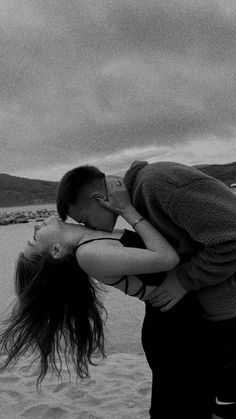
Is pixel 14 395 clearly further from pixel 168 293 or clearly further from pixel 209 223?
pixel 209 223

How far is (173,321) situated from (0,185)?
303ft

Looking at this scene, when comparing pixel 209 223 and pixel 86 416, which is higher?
pixel 209 223

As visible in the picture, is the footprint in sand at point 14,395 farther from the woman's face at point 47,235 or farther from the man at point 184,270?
the woman's face at point 47,235

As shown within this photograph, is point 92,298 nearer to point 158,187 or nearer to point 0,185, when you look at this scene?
point 158,187

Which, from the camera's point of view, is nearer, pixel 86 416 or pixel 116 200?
pixel 116 200

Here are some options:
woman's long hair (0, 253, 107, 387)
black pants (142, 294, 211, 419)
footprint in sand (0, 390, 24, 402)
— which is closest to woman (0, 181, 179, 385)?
woman's long hair (0, 253, 107, 387)

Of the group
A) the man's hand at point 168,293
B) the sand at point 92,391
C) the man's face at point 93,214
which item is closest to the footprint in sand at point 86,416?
the sand at point 92,391

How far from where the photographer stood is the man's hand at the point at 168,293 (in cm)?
217

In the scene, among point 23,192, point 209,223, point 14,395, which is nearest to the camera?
point 209,223

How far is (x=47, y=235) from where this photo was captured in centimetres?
236

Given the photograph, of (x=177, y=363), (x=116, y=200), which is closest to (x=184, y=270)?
(x=116, y=200)

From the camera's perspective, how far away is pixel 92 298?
2.75m

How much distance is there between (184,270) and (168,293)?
163 mm

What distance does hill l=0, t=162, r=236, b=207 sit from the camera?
7862cm
